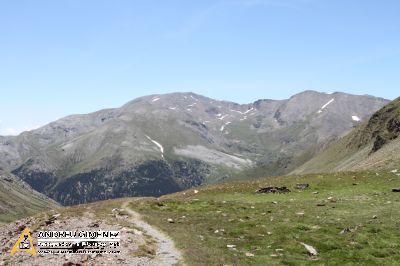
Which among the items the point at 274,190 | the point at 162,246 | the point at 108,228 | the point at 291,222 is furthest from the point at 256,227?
the point at 274,190

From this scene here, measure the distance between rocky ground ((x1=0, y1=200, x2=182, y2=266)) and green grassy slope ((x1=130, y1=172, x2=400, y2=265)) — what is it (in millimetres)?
1460

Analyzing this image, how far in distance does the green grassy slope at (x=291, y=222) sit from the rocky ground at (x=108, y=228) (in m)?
1.46

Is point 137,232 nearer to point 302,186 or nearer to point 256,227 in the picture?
point 256,227

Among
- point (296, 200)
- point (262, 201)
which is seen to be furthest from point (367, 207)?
point (262, 201)

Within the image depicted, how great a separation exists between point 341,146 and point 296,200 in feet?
501

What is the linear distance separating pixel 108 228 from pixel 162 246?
5.46 metres

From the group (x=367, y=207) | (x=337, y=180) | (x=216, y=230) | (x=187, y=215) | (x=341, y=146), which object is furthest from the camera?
(x=341, y=146)

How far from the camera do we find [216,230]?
37781mm

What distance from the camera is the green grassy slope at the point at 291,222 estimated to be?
29938 mm

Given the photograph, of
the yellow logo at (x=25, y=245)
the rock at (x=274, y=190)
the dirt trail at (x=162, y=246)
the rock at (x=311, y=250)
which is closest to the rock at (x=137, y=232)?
the dirt trail at (x=162, y=246)

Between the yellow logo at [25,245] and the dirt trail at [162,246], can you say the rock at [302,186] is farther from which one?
the yellow logo at [25,245]

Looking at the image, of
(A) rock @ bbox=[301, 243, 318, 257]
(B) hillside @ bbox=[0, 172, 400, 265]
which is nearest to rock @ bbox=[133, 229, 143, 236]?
(B) hillside @ bbox=[0, 172, 400, 265]

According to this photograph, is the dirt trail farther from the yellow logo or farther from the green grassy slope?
the yellow logo

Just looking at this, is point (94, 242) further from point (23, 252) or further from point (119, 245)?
point (23, 252)
